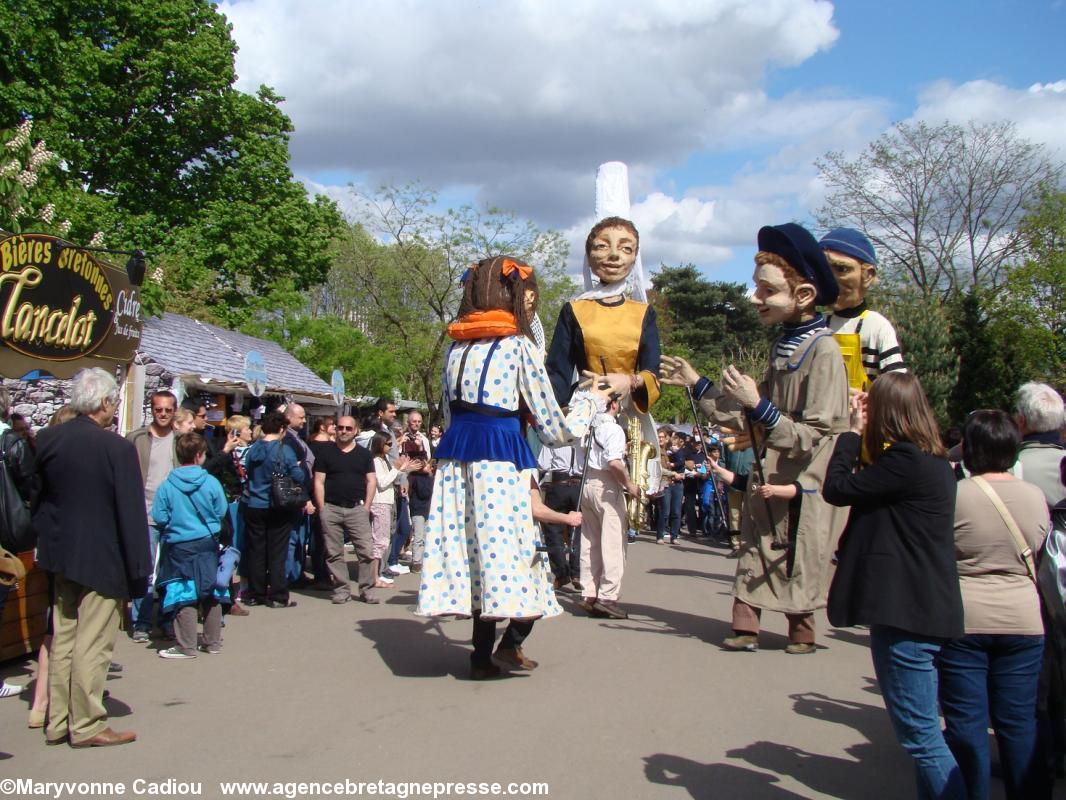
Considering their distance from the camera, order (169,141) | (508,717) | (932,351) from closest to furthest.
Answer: (508,717)
(169,141)
(932,351)

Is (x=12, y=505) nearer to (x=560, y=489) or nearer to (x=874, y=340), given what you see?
(x=874, y=340)

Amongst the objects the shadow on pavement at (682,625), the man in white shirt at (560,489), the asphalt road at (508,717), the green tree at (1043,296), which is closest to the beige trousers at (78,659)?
the asphalt road at (508,717)

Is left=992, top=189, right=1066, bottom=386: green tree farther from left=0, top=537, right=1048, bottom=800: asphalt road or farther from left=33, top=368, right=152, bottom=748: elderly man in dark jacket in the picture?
left=33, top=368, right=152, bottom=748: elderly man in dark jacket

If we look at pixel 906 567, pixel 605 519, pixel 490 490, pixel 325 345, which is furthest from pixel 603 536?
pixel 325 345

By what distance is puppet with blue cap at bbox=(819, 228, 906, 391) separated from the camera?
6.11m

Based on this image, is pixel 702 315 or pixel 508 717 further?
pixel 702 315

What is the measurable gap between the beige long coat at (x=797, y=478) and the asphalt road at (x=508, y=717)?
46 centimetres

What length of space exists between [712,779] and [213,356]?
15.9 meters

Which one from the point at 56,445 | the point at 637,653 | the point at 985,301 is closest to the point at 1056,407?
the point at 637,653

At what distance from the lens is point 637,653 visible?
607 cm

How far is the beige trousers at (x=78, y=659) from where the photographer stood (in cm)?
430

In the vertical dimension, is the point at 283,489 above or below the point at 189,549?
above

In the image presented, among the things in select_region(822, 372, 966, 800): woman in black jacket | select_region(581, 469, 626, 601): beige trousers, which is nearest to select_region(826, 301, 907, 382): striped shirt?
select_region(581, 469, 626, 601): beige trousers

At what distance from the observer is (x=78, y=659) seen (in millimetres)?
4301
